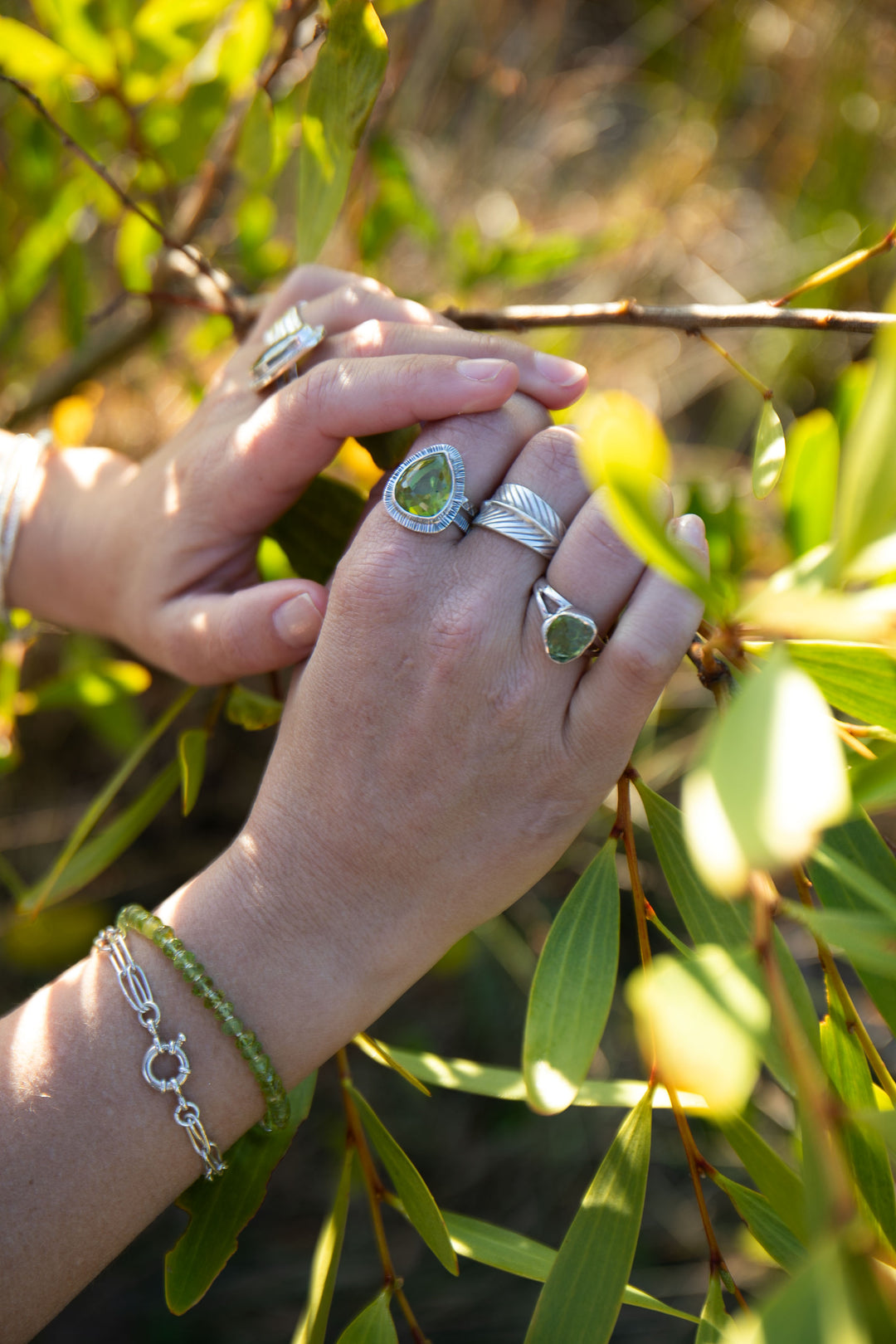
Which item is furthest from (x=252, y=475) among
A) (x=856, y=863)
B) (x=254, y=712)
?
(x=856, y=863)

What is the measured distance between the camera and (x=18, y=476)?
98 centimetres

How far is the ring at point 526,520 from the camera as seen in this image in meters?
0.61

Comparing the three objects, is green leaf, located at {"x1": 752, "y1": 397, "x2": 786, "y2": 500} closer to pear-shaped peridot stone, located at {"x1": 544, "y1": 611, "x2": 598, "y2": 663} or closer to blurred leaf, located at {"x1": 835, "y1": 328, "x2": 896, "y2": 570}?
pear-shaped peridot stone, located at {"x1": 544, "y1": 611, "x2": 598, "y2": 663}

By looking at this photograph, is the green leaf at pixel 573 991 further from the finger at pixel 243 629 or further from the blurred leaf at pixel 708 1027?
the finger at pixel 243 629

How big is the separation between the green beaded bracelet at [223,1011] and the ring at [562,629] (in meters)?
0.32

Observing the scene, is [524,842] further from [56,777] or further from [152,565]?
[56,777]

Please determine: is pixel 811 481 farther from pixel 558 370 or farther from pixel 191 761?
pixel 191 761

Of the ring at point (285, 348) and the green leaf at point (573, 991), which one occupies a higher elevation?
the ring at point (285, 348)

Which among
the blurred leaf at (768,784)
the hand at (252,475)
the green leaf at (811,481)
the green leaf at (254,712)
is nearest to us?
the blurred leaf at (768,784)

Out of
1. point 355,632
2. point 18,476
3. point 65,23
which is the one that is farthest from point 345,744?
point 65,23

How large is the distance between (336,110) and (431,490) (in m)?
0.32

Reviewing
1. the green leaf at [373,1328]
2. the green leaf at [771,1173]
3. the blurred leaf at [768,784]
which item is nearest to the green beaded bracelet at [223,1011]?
the green leaf at [373,1328]

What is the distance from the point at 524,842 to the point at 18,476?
2.43ft

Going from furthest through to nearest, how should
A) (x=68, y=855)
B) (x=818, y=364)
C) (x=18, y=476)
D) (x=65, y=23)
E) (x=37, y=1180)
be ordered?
(x=818, y=364) < (x=18, y=476) < (x=65, y=23) < (x=68, y=855) < (x=37, y=1180)
